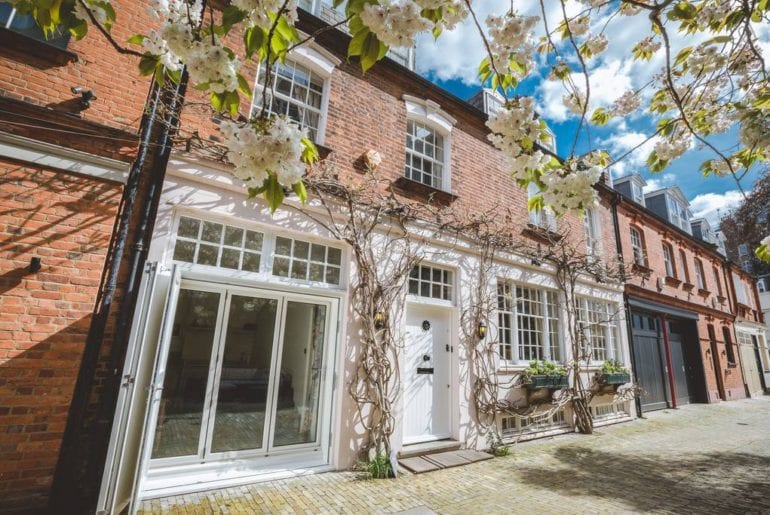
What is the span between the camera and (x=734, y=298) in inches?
672

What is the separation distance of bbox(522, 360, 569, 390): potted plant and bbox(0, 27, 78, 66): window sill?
8.38 meters

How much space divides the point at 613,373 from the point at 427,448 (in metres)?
5.66

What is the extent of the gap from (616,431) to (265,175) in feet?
32.0

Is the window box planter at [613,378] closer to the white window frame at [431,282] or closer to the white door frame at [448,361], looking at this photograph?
the white door frame at [448,361]

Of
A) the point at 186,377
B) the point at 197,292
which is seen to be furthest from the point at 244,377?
the point at 197,292

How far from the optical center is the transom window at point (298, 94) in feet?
18.4

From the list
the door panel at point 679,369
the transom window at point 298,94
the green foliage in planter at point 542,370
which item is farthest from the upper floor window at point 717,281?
the transom window at point 298,94

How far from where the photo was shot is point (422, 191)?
6617 millimetres

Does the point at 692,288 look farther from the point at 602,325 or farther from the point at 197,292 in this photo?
the point at 197,292

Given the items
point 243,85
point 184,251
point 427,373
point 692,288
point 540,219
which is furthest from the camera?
point 692,288

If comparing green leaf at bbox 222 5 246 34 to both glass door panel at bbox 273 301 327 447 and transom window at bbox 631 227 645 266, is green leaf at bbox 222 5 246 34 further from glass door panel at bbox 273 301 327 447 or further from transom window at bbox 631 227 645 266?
transom window at bbox 631 227 645 266

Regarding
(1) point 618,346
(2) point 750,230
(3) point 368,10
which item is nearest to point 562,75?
(3) point 368,10

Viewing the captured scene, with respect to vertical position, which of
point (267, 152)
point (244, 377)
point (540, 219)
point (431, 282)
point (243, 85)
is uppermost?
point (540, 219)

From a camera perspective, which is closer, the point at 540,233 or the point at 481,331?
the point at 481,331
